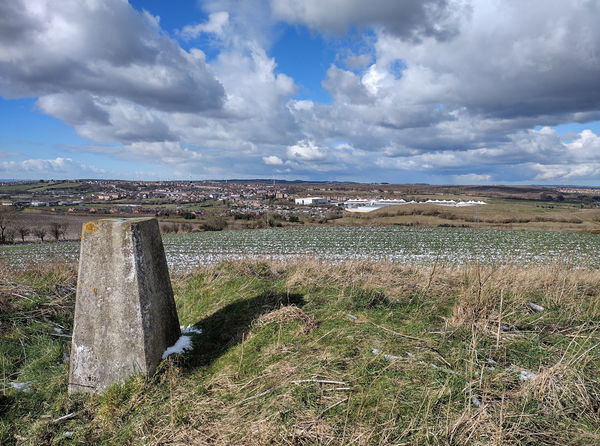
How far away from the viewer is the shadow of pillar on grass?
5031mm

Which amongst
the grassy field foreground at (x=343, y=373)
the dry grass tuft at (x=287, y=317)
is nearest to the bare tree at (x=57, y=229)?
the grassy field foreground at (x=343, y=373)

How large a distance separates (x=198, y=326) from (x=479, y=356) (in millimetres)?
4241

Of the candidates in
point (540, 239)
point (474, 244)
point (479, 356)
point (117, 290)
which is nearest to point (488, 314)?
point (479, 356)

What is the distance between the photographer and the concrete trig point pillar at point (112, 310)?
452 cm

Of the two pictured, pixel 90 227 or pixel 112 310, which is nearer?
pixel 112 310

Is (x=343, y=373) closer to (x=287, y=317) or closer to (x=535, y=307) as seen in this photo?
(x=287, y=317)

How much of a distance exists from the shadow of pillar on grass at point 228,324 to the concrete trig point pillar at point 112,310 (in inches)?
25.2

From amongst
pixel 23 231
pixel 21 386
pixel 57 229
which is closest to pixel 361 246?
pixel 21 386

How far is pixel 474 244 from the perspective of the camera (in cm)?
2977

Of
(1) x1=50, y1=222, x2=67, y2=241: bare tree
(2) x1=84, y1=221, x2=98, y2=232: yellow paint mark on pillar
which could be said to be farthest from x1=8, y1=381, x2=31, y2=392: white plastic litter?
(1) x1=50, y1=222, x2=67, y2=241: bare tree

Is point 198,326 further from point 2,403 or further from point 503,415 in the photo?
point 503,415

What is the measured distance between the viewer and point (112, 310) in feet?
15.0

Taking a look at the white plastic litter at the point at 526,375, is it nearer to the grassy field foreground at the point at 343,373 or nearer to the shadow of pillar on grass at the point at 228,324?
the grassy field foreground at the point at 343,373

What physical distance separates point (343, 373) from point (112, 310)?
298cm
